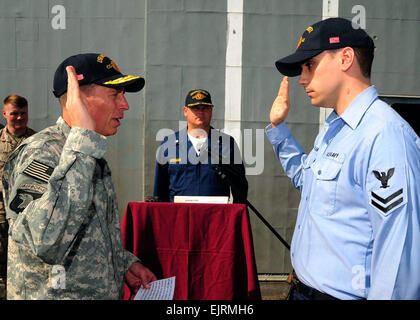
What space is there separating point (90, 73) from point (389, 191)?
4.63 feet

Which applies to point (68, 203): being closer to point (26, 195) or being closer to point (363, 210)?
point (26, 195)

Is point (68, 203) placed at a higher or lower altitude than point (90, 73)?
lower

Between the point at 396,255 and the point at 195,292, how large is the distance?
2.08 meters

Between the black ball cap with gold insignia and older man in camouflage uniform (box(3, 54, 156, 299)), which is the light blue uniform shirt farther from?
the black ball cap with gold insignia

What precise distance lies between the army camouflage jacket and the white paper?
0.26 m

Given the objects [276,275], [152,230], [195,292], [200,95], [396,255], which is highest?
[200,95]

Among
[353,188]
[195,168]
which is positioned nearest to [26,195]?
[353,188]

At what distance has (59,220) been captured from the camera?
141 centimetres

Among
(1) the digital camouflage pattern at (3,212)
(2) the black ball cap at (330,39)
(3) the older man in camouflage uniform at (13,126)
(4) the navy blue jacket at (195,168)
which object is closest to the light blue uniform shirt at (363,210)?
(2) the black ball cap at (330,39)

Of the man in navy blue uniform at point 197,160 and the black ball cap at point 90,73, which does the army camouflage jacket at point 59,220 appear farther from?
the man in navy blue uniform at point 197,160

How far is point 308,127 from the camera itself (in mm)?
4957

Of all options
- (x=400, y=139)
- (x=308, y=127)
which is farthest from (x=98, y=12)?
(x=400, y=139)

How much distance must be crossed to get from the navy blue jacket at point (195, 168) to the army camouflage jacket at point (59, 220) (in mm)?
2284
